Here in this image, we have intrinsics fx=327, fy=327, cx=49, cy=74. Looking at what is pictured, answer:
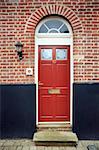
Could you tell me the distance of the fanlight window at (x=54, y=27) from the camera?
9438 mm

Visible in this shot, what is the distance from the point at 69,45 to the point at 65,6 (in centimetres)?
111

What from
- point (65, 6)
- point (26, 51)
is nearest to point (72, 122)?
point (26, 51)

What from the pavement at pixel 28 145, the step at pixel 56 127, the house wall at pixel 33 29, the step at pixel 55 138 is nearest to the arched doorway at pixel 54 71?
the step at pixel 56 127

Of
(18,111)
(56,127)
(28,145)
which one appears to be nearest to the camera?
(28,145)

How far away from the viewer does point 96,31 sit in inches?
359

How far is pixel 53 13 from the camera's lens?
9.16 meters

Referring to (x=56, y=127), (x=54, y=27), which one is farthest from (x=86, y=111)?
(x=54, y=27)

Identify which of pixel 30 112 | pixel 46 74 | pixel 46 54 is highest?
pixel 46 54

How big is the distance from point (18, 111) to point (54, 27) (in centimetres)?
262

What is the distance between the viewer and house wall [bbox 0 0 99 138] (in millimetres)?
9125

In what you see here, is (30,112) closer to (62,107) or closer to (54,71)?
(62,107)

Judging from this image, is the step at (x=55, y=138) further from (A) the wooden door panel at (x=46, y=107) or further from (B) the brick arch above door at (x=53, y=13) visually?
(B) the brick arch above door at (x=53, y=13)

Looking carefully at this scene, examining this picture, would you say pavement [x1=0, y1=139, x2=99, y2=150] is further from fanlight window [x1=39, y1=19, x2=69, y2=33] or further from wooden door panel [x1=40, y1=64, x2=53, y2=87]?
fanlight window [x1=39, y1=19, x2=69, y2=33]

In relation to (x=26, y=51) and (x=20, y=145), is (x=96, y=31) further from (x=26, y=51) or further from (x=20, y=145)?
(x=20, y=145)
